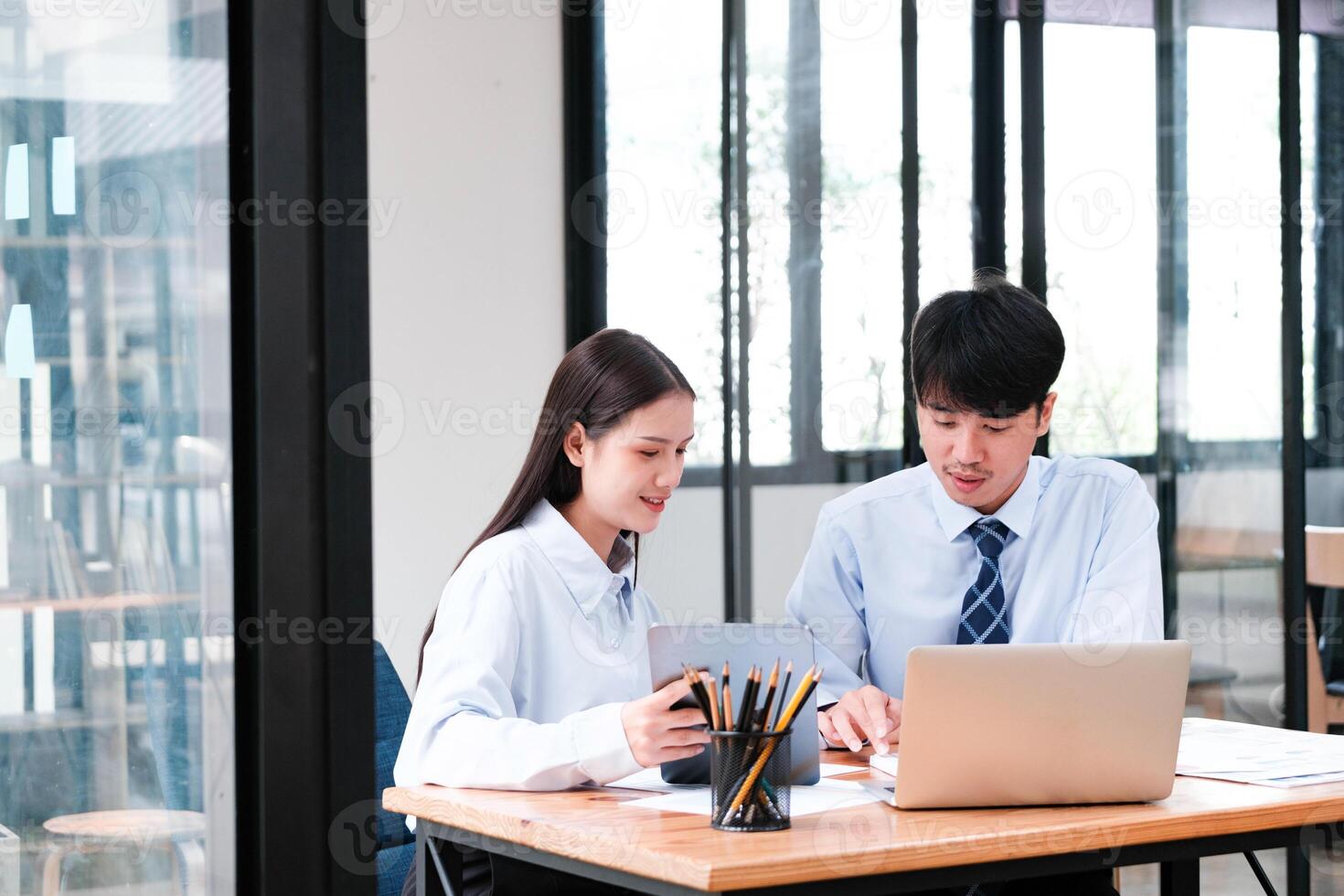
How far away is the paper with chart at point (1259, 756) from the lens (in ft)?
6.01

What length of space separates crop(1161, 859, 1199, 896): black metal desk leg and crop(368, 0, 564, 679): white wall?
2834 millimetres

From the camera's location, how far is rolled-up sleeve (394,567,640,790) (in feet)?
5.71

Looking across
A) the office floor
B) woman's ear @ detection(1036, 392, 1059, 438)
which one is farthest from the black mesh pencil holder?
the office floor

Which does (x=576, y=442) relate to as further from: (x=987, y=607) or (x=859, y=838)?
(x=859, y=838)

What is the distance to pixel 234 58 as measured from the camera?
252 centimetres

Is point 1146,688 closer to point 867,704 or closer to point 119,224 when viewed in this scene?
point 867,704

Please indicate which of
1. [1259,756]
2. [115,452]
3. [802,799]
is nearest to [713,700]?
[802,799]

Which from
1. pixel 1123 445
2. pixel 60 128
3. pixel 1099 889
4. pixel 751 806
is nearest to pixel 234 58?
pixel 60 128

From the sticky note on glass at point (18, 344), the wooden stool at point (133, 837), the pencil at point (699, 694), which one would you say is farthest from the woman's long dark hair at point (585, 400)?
the sticky note on glass at point (18, 344)

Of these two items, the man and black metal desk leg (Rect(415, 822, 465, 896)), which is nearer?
black metal desk leg (Rect(415, 822, 465, 896))

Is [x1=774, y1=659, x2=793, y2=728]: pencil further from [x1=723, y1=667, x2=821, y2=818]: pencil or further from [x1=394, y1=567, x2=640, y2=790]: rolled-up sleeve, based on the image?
[x1=394, y1=567, x2=640, y2=790]: rolled-up sleeve

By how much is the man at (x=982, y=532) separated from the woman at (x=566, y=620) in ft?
1.20

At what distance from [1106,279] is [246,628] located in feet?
6.94

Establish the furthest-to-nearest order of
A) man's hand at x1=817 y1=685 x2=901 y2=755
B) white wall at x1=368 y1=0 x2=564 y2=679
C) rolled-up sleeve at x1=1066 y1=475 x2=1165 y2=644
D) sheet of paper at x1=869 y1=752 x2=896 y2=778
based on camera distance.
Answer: white wall at x1=368 y1=0 x2=564 y2=679 → rolled-up sleeve at x1=1066 y1=475 x2=1165 y2=644 → man's hand at x1=817 y1=685 x2=901 y2=755 → sheet of paper at x1=869 y1=752 x2=896 y2=778
